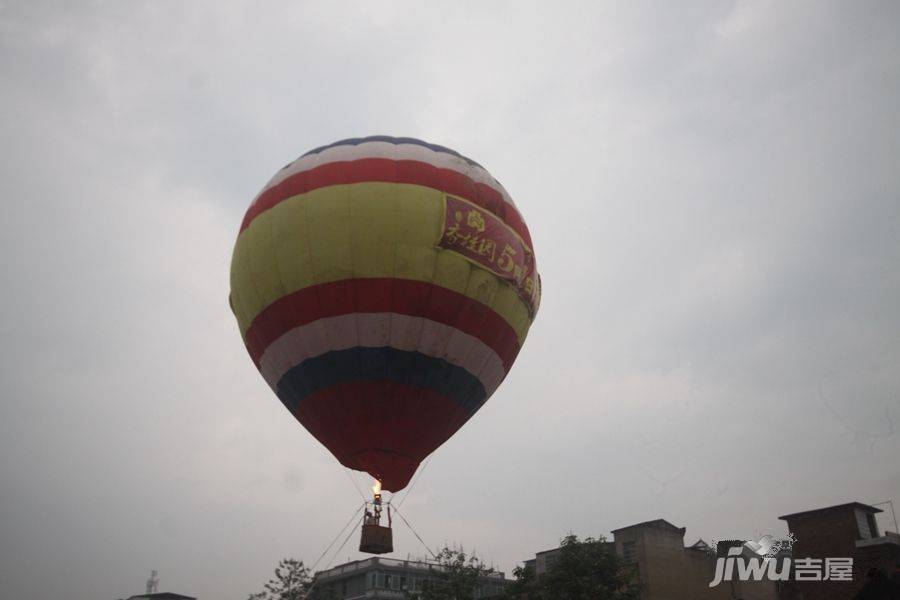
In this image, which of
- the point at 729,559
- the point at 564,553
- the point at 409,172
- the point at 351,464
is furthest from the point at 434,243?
the point at 729,559

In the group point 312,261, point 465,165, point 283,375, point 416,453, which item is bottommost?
point 416,453

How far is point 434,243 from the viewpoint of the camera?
1694cm

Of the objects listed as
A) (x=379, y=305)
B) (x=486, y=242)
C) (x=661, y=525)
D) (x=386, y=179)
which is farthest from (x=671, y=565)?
(x=386, y=179)

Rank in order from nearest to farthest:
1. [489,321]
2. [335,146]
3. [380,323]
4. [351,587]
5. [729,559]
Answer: [380,323] < [489,321] < [335,146] < [729,559] < [351,587]

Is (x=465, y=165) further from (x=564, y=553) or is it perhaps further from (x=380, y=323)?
(x=564, y=553)

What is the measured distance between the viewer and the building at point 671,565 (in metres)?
41.8

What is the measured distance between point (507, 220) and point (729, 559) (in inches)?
1312

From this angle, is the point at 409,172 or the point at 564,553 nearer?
the point at 409,172

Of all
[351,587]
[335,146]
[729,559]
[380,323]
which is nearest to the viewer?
[380,323]

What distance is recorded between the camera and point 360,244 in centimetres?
1675

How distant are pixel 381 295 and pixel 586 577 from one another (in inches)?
841

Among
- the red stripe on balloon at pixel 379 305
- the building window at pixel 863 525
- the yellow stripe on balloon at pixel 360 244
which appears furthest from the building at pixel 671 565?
the yellow stripe on balloon at pixel 360 244

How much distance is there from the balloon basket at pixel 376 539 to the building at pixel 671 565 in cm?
2896

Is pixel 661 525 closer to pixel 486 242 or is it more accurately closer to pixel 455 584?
pixel 455 584
